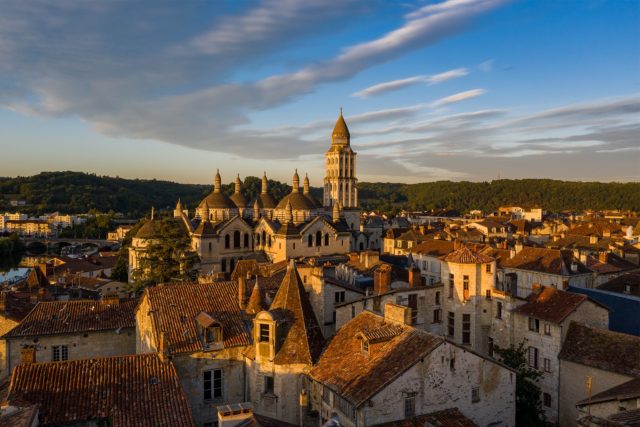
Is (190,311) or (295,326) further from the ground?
(190,311)

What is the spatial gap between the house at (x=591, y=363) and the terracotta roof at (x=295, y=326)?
14052 millimetres

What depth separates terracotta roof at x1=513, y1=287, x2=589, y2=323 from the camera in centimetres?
3122

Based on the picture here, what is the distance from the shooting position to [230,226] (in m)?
77.6

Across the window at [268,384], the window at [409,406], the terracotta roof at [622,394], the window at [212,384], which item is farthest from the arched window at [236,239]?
the terracotta roof at [622,394]

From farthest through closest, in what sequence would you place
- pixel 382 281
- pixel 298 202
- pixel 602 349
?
pixel 298 202 < pixel 382 281 < pixel 602 349

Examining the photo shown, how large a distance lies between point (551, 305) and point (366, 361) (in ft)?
52.1

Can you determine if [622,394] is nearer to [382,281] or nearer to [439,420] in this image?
[439,420]

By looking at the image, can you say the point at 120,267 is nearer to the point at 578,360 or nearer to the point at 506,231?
the point at 578,360

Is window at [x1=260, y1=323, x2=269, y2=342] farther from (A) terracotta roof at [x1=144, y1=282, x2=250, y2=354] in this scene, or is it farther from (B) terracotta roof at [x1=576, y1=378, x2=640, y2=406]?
(B) terracotta roof at [x1=576, y1=378, x2=640, y2=406]

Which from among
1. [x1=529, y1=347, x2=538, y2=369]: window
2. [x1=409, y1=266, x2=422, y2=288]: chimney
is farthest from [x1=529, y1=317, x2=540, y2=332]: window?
[x1=409, y1=266, x2=422, y2=288]: chimney

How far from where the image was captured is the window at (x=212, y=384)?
25.1m

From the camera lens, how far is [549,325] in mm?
31188

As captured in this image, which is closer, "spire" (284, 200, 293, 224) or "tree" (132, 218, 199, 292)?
"tree" (132, 218, 199, 292)

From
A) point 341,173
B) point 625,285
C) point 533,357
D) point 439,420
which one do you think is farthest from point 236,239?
point 439,420
